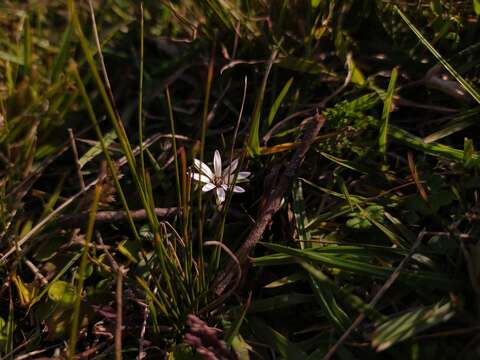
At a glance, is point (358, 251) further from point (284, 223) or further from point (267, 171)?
point (267, 171)

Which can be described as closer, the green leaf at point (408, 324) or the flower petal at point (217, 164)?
the green leaf at point (408, 324)

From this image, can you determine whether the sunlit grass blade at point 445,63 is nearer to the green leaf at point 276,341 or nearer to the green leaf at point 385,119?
the green leaf at point 385,119

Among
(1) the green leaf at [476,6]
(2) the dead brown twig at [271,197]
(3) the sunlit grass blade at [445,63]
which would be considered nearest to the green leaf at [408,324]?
(2) the dead brown twig at [271,197]

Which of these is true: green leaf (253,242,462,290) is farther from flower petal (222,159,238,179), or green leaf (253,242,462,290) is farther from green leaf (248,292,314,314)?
flower petal (222,159,238,179)

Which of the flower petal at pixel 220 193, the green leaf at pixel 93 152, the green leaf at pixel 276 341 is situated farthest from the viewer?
the green leaf at pixel 93 152

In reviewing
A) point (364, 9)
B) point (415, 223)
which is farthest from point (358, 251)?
point (364, 9)

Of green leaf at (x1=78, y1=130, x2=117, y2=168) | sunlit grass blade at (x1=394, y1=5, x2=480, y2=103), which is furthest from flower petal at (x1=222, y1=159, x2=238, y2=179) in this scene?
sunlit grass blade at (x1=394, y1=5, x2=480, y2=103)

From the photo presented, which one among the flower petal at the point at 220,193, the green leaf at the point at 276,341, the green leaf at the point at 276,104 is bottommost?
the green leaf at the point at 276,341

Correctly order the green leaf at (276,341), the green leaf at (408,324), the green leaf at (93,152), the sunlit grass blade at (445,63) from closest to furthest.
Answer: the green leaf at (408,324), the green leaf at (276,341), the sunlit grass blade at (445,63), the green leaf at (93,152)
